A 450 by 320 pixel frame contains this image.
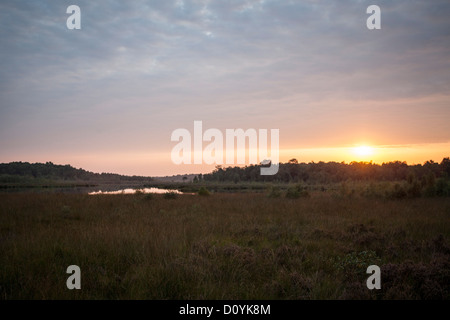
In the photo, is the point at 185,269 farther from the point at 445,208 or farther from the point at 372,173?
the point at 372,173

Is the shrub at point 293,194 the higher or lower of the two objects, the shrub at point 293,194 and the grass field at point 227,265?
the lower

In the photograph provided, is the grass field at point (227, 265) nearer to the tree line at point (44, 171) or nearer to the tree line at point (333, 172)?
the tree line at point (333, 172)

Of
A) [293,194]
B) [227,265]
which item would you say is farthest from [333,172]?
[227,265]

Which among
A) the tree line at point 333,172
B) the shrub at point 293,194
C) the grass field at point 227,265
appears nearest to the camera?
the grass field at point 227,265

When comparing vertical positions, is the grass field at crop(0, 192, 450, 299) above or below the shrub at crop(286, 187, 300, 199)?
above

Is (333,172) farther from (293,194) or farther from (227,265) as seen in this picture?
(227,265)

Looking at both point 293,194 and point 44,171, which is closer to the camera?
point 293,194

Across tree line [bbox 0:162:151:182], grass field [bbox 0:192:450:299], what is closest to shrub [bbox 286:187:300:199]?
grass field [bbox 0:192:450:299]

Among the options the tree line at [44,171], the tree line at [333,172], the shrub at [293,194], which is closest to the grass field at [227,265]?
the shrub at [293,194]

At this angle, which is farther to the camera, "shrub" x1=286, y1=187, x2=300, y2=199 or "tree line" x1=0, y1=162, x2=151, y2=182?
"tree line" x1=0, y1=162, x2=151, y2=182

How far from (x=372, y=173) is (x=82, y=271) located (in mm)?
80396

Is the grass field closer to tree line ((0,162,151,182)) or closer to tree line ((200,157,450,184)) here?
tree line ((200,157,450,184))

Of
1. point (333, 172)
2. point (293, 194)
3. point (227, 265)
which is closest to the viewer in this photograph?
point (227, 265)
